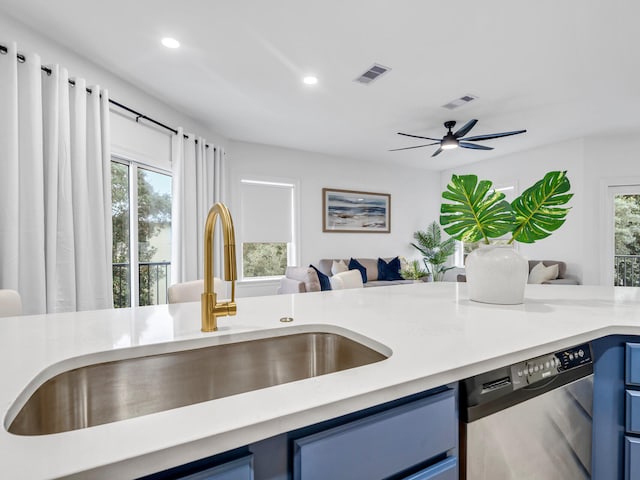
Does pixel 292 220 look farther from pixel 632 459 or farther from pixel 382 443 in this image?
pixel 382 443

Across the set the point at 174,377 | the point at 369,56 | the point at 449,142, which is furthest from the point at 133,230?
the point at 449,142

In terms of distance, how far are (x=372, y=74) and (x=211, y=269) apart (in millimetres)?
2760

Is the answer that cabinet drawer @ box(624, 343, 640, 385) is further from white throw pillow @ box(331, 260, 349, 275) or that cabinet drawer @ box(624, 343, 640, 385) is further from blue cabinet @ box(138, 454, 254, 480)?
white throw pillow @ box(331, 260, 349, 275)

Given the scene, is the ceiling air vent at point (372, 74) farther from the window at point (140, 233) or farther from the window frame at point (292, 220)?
the window frame at point (292, 220)

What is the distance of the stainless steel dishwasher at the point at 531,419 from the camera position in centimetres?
77

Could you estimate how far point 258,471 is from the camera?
0.55 meters

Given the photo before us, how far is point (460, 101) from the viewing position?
3.59m

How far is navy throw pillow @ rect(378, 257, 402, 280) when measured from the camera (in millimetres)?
5773

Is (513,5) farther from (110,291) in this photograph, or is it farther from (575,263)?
(575,263)

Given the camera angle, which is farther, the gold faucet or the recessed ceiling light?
the recessed ceiling light

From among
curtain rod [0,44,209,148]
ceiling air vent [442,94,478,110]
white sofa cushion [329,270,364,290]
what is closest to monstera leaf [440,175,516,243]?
white sofa cushion [329,270,364,290]

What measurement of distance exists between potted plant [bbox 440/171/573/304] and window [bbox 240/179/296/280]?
4.08m

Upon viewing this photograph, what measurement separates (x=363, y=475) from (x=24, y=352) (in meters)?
0.82

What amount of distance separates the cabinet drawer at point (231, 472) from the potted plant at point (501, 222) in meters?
1.13
